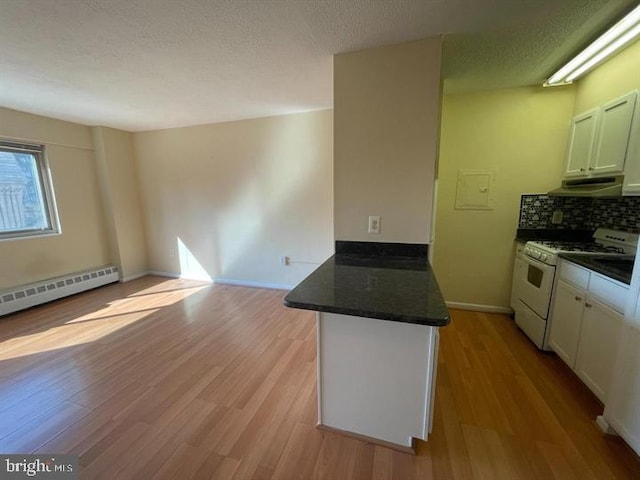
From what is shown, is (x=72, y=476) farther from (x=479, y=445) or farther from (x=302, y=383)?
(x=479, y=445)

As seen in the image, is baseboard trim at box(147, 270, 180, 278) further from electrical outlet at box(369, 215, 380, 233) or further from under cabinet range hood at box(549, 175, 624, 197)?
under cabinet range hood at box(549, 175, 624, 197)

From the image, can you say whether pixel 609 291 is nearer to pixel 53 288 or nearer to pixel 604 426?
pixel 604 426

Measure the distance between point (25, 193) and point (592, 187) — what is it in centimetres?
606

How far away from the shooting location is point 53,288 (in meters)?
3.40

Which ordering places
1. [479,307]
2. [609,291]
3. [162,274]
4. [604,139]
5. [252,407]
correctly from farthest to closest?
[162,274] → [479,307] → [604,139] → [252,407] → [609,291]

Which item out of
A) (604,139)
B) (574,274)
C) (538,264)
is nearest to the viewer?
(574,274)

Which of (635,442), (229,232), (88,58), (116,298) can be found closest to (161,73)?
(88,58)

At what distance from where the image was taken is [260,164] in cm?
362

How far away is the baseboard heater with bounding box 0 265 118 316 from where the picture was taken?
3.04 metres

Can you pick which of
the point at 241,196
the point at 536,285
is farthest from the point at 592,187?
the point at 241,196

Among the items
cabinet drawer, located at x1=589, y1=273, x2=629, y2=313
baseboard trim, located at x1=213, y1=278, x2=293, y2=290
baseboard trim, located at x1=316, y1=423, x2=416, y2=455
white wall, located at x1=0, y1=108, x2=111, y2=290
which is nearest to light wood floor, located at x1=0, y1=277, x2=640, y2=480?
baseboard trim, located at x1=316, y1=423, x2=416, y2=455

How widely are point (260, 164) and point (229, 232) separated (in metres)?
1.14

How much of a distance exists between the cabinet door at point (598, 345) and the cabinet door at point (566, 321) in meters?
0.05

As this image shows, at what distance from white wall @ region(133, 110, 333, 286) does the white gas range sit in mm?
2119
